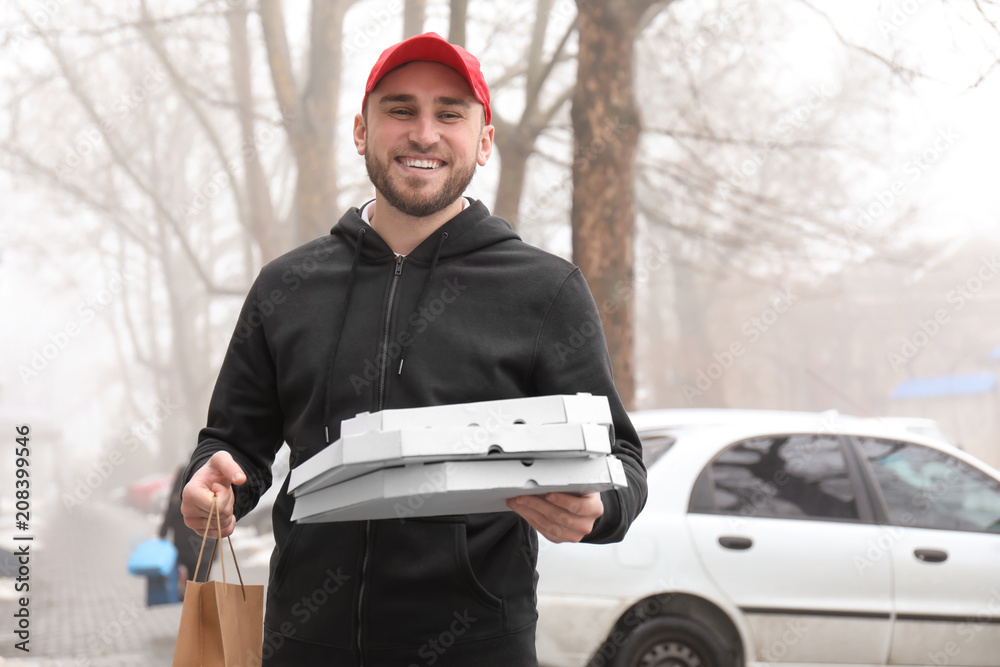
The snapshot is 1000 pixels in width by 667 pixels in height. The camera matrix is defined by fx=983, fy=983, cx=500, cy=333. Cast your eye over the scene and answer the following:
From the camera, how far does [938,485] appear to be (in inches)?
227

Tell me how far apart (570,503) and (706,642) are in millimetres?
4033

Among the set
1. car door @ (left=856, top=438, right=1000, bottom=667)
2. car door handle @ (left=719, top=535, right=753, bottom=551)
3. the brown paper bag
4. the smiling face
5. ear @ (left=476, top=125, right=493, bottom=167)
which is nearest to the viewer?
the brown paper bag

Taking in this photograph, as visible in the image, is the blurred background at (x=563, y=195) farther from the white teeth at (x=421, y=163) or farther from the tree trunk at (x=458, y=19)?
the white teeth at (x=421, y=163)

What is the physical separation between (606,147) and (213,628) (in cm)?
665

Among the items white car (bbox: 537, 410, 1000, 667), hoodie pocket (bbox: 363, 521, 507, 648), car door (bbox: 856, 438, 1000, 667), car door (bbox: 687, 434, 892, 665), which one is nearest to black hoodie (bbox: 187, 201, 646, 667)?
hoodie pocket (bbox: 363, 521, 507, 648)

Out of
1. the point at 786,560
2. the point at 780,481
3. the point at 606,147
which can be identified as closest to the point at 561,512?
the point at 786,560

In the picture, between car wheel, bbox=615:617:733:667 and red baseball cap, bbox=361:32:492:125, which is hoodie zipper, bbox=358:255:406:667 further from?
car wheel, bbox=615:617:733:667

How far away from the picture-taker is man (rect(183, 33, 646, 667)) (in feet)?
6.44

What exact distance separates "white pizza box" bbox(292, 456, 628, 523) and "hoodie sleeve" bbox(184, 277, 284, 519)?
55cm

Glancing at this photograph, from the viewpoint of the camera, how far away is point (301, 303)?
7.16ft

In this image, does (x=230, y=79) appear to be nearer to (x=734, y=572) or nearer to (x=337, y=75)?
(x=337, y=75)

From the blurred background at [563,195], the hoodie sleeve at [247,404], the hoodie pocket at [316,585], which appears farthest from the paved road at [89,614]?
the hoodie pocket at [316,585]

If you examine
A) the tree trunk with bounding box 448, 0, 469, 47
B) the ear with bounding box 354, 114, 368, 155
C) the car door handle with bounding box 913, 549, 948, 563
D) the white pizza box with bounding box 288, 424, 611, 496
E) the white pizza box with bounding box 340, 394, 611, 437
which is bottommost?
the car door handle with bounding box 913, 549, 948, 563

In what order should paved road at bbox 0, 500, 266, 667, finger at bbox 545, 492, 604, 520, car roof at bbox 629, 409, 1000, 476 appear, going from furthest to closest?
1. paved road at bbox 0, 500, 266, 667
2. car roof at bbox 629, 409, 1000, 476
3. finger at bbox 545, 492, 604, 520
